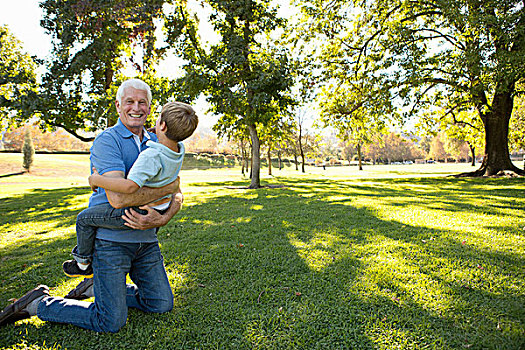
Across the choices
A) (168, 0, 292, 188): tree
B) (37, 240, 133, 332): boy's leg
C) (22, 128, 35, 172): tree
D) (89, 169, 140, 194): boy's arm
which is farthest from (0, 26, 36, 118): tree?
(22, 128, 35, 172): tree

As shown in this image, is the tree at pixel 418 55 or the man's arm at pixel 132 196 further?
the tree at pixel 418 55

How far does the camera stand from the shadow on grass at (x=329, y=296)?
2207 millimetres

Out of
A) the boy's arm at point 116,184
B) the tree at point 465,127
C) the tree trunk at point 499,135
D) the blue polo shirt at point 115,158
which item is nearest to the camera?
the boy's arm at point 116,184

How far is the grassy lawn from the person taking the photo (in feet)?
7.27

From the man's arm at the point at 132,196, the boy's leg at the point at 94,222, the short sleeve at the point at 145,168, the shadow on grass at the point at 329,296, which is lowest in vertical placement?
the shadow on grass at the point at 329,296

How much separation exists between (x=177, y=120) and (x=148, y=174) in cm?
50

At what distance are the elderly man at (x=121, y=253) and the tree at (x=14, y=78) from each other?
14.7 meters

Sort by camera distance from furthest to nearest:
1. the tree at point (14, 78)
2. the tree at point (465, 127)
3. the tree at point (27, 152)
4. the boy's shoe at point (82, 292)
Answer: the tree at point (27, 152)
the tree at point (465, 127)
the tree at point (14, 78)
the boy's shoe at point (82, 292)

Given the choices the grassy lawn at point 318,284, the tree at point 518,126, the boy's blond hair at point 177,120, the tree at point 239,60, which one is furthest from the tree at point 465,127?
the boy's blond hair at point 177,120

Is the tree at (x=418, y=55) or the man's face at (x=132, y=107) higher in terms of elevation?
the tree at (x=418, y=55)

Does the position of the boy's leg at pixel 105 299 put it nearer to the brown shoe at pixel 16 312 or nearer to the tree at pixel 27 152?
the brown shoe at pixel 16 312

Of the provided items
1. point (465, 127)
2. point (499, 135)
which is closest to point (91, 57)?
point (499, 135)

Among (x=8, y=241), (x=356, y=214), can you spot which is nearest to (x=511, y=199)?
(x=356, y=214)

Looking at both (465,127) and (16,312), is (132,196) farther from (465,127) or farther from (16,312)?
(465,127)
